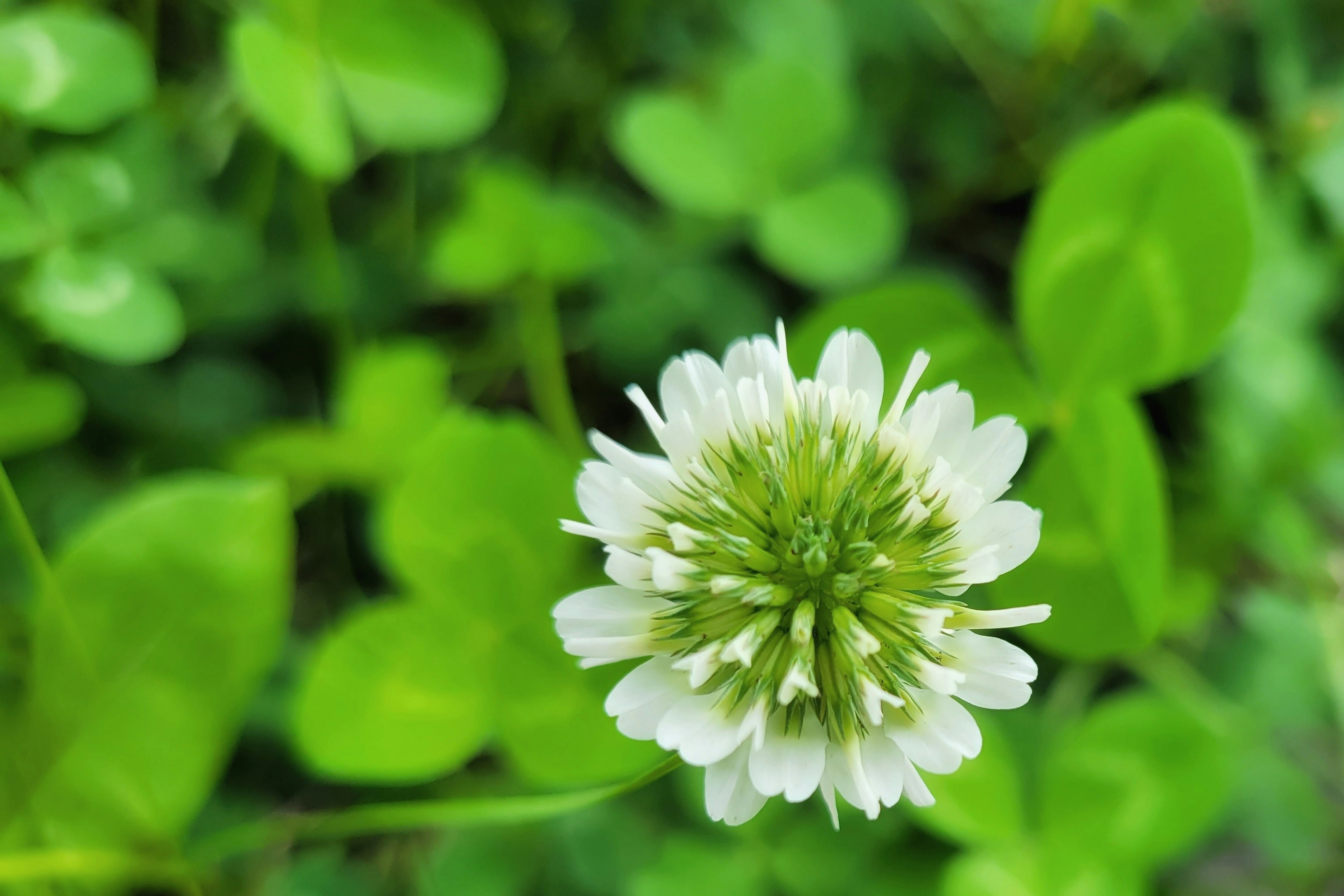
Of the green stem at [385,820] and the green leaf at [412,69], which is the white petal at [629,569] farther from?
the green leaf at [412,69]

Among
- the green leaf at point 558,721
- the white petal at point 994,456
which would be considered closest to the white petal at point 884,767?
the white petal at point 994,456

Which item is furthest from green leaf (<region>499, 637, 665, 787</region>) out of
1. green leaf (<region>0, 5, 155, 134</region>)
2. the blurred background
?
green leaf (<region>0, 5, 155, 134</region>)

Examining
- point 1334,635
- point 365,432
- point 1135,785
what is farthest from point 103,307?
point 1334,635

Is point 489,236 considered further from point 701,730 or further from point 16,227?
point 701,730

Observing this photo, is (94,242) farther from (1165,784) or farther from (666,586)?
(1165,784)

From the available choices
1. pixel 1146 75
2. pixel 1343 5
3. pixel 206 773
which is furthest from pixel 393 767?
pixel 1343 5
